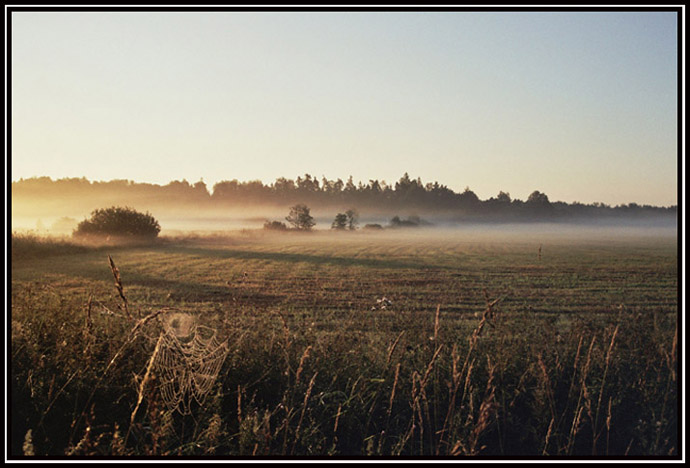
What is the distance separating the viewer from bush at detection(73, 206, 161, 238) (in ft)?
84.5

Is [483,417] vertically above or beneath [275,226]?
beneath

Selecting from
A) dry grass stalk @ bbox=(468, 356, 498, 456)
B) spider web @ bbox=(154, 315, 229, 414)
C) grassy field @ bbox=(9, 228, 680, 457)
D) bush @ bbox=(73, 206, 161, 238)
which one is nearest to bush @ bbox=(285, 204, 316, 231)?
bush @ bbox=(73, 206, 161, 238)

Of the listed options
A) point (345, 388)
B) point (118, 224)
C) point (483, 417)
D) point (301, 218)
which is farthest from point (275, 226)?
point (483, 417)

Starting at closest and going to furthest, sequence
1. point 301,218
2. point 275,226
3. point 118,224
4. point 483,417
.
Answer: point 483,417 → point 301,218 → point 118,224 → point 275,226

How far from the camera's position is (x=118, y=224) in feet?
87.6

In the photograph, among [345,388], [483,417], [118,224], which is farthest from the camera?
[118,224]

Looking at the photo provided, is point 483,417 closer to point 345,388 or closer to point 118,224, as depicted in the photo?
point 345,388

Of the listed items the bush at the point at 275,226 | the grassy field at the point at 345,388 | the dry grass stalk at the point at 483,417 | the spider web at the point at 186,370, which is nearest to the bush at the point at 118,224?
the bush at the point at 275,226

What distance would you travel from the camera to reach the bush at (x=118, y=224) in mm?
25766

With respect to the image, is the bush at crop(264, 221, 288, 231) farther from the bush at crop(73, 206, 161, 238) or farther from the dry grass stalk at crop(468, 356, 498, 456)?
the dry grass stalk at crop(468, 356, 498, 456)

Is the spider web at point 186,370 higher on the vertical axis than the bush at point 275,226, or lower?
lower

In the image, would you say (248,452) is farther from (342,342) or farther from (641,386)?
(641,386)

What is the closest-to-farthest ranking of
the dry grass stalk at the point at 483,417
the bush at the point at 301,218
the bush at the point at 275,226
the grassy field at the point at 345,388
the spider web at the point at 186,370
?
the dry grass stalk at the point at 483,417, the grassy field at the point at 345,388, the spider web at the point at 186,370, the bush at the point at 301,218, the bush at the point at 275,226

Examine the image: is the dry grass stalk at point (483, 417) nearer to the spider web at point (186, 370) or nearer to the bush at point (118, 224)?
the spider web at point (186, 370)
